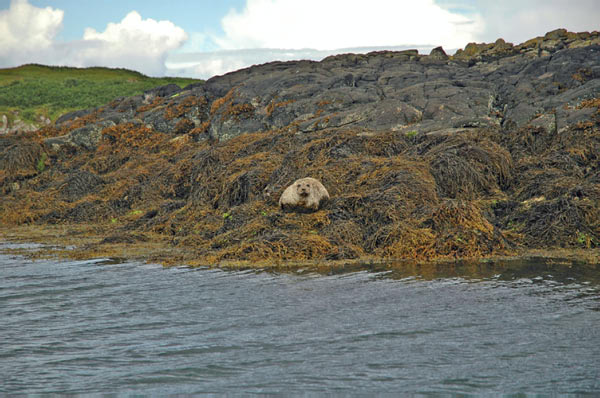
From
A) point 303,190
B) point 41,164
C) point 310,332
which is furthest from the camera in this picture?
point 41,164

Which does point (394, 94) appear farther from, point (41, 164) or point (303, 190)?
point (41, 164)

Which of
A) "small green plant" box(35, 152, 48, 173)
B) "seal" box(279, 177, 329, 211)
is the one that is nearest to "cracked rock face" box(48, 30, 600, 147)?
"small green plant" box(35, 152, 48, 173)

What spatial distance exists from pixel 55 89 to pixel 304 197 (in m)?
71.4

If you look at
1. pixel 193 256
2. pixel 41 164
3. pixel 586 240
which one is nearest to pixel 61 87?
pixel 41 164

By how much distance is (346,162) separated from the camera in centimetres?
1390

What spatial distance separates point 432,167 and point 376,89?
1115 cm

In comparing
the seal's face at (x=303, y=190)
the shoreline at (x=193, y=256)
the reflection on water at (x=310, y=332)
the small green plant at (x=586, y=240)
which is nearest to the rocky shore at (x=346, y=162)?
the small green plant at (x=586, y=240)

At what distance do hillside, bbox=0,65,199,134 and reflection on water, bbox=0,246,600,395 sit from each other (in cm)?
5341

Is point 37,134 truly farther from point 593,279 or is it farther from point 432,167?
point 593,279

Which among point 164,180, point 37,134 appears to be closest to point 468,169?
point 164,180

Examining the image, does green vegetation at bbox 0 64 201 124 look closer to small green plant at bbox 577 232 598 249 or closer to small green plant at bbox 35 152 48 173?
small green plant at bbox 35 152 48 173

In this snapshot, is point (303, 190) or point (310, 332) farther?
point (303, 190)

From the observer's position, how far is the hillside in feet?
191

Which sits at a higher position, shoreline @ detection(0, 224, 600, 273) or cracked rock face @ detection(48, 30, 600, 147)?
cracked rock face @ detection(48, 30, 600, 147)
